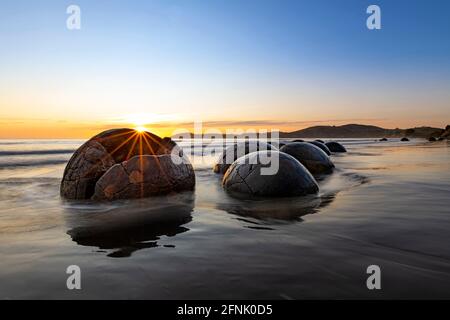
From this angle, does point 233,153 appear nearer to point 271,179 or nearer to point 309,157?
point 309,157

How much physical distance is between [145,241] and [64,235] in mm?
872

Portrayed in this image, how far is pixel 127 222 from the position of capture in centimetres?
378

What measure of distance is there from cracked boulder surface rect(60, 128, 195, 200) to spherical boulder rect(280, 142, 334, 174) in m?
3.74

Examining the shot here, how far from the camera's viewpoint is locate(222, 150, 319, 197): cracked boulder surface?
5285 mm

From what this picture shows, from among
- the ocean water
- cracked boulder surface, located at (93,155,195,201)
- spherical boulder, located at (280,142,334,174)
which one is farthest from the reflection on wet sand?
spherical boulder, located at (280,142,334,174)

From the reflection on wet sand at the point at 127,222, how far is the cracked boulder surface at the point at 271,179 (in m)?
0.97

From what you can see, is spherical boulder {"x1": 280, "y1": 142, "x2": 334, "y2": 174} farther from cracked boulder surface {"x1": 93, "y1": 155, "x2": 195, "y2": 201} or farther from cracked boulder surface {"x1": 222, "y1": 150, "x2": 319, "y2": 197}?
cracked boulder surface {"x1": 93, "y1": 155, "x2": 195, "y2": 201}

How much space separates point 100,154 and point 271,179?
296 cm

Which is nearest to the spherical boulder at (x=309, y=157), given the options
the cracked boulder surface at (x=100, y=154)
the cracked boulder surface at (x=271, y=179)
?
the cracked boulder surface at (x=271, y=179)

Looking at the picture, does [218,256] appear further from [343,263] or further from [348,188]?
[348,188]

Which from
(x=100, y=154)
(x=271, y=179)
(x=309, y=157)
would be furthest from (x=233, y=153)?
(x=100, y=154)
